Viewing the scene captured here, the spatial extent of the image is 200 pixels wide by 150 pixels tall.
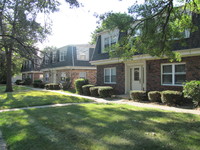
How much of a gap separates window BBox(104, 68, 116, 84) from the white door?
205 centimetres

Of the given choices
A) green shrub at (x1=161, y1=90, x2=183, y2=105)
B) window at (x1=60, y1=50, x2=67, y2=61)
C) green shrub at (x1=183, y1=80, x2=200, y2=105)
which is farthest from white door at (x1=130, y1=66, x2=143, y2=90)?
window at (x1=60, y1=50, x2=67, y2=61)

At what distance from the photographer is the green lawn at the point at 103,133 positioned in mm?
4301

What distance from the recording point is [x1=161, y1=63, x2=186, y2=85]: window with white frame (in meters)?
11.5

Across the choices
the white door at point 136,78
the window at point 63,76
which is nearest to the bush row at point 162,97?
the white door at point 136,78

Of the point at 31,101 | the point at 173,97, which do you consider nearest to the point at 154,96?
the point at 173,97

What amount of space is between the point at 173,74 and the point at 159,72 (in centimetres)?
102

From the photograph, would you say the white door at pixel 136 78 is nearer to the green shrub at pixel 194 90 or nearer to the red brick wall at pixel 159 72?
the red brick wall at pixel 159 72

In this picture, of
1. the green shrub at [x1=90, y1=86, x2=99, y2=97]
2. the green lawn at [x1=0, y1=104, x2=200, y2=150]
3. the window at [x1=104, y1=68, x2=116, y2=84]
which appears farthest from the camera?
the window at [x1=104, y1=68, x2=116, y2=84]

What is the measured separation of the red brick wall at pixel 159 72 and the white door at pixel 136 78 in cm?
105

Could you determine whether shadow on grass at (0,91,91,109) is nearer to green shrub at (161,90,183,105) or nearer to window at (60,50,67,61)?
green shrub at (161,90,183,105)

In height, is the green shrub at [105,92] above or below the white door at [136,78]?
below

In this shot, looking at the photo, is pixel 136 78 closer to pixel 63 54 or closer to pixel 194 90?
pixel 194 90

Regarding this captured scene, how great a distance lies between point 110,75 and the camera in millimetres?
17125

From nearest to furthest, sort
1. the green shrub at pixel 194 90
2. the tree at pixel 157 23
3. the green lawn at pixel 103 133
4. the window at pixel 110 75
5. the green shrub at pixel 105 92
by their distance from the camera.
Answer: the green lawn at pixel 103 133, the tree at pixel 157 23, the green shrub at pixel 194 90, the green shrub at pixel 105 92, the window at pixel 110 75
